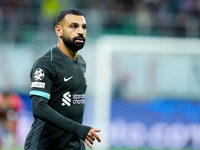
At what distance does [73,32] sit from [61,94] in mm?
607

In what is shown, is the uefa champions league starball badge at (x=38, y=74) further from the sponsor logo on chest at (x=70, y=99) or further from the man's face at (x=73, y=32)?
the man's face at (x=73, y=32)

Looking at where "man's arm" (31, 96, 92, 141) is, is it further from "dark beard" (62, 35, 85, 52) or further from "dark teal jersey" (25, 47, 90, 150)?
"dark beard" (62, 35, 85, 52)

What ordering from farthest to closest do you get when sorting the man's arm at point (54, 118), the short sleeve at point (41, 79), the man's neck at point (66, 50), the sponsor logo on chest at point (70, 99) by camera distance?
the man's neck at point (66, 50) < the sponsor logo on chest at point (70, 99) < the short sleeve at point (41, 79) < the man's arm at point (54, 118)

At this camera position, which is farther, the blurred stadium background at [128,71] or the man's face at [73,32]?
the blurred stadium background at [128,71]

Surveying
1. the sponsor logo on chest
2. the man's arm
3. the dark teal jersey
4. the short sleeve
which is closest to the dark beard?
the dark teal jersey

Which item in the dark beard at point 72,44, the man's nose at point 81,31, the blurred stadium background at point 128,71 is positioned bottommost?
the blurred stadium background at point 128,71

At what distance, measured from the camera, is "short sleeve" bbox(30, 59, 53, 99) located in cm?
471

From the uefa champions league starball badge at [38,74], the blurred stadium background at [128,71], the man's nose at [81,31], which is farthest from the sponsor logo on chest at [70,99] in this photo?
the blurred stadium background at [128,71]

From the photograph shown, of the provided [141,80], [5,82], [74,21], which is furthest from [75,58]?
[141,80]

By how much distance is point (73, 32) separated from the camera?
4.99m

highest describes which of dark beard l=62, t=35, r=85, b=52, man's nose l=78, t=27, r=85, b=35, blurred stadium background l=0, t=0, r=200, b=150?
man's nose l=78, t=27, r=85, b=35

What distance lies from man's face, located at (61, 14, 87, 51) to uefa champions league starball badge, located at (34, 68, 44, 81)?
0.44m

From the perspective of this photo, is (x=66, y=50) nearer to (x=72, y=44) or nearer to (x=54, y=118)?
(x=72, y=44)

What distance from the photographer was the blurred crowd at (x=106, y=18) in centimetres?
1404
